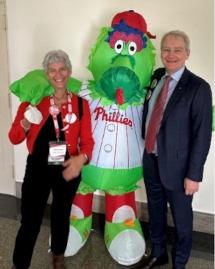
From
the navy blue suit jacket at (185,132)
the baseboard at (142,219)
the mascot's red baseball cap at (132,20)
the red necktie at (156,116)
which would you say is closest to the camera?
the navy blue suit jacket at (185,132)

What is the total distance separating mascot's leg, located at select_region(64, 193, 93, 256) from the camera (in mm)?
2381

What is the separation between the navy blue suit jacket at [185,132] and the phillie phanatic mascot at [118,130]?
28 centimetres

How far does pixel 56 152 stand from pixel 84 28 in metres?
1.17

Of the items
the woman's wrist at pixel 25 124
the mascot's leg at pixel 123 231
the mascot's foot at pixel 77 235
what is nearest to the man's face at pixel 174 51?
the woman's wrist at pixel 25 124

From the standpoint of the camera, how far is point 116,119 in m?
2.14

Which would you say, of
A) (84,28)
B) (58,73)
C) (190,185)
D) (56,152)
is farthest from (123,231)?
(84,28)

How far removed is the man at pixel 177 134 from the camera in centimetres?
183

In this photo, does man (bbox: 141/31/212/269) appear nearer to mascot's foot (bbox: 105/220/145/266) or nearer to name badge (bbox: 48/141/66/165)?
mascot's foot (bbox: 105/220/145/266)

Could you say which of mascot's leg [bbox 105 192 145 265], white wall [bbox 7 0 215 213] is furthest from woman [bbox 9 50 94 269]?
white wall [bbox 7 0 215 213]

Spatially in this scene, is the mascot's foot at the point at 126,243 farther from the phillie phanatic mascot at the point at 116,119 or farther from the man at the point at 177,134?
the man at the point at 177,134

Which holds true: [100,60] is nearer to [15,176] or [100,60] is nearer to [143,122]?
[143,122]

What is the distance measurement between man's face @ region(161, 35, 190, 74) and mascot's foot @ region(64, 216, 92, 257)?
3.89ft

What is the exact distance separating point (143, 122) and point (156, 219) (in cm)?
58

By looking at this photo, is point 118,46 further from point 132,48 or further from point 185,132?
point 185,132
